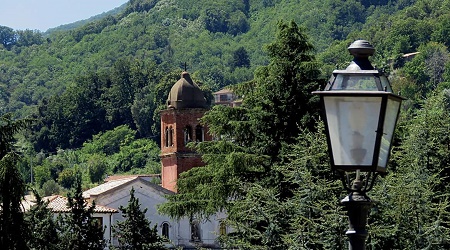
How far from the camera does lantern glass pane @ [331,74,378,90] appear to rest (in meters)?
10.1

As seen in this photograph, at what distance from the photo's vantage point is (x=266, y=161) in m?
37.6

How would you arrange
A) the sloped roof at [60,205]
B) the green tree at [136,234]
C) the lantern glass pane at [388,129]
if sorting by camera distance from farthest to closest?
the sloped roof at [60,205] < the green tree at [136,234] < the lantern glass pane at [388,129]

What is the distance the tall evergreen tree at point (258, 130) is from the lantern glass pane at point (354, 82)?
25.7m

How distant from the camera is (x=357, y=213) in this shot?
10180 millimetres

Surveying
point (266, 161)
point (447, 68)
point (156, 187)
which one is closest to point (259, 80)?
point (266, 161)

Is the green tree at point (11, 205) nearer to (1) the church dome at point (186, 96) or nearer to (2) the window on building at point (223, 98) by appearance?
(1) the church dome at point (186, 96)

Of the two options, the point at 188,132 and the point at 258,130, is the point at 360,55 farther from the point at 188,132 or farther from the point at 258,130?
the point at 188,132

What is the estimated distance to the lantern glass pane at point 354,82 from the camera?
10.1 metres

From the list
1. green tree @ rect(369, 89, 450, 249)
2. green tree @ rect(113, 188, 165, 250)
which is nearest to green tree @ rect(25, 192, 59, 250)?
green tree @ rect(113, 188, 165, 250)

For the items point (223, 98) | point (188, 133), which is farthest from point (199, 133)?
point (223, 98)

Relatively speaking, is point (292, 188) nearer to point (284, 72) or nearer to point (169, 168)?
point (284, 72)

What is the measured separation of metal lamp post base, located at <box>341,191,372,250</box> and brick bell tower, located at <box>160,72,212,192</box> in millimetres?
57323

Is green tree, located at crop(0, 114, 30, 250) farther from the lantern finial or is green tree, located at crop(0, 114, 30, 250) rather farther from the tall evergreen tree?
the lantern finial

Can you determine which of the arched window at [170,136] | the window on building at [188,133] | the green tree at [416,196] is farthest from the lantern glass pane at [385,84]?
the arched window at [170,136]
